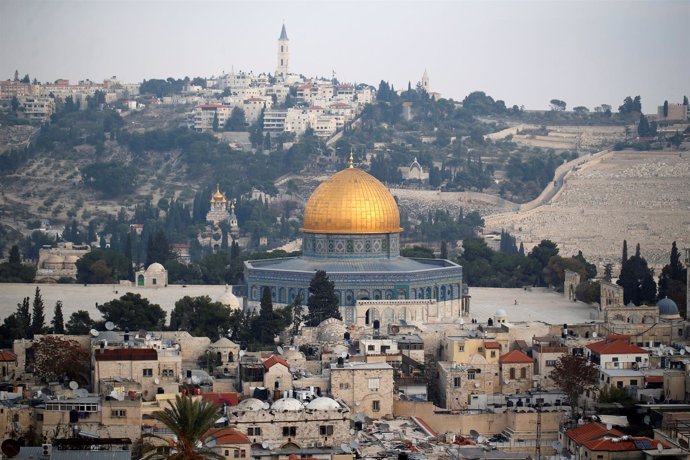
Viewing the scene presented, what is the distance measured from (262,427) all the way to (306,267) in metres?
17.2

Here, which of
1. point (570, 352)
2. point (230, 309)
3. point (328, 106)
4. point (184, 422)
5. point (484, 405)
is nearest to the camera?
point (184, 422)

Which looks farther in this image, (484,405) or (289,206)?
(289,206)

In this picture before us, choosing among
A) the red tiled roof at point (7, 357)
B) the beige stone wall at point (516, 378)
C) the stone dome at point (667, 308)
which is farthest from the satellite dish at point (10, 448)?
the stone dome at point (667, 308)

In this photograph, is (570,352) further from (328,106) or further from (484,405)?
(328,106)

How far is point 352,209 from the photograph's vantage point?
50594 mm

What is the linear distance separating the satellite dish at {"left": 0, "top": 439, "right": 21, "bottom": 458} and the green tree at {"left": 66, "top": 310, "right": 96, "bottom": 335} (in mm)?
10424

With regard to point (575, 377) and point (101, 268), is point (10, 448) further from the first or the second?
point (101, 268)

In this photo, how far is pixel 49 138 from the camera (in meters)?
105

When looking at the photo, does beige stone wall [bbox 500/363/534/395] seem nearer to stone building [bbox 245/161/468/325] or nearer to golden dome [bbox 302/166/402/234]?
stone building [bbox 245/161/468/325]

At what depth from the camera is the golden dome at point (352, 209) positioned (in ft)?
166

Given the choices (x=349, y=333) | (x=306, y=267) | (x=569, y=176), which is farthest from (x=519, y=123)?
(x=349, y=333)

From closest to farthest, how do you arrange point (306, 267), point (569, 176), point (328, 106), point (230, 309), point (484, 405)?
point (484, 405) < point (230, 309) < point (306, 267) < point (569, 176) < point (328, 106)

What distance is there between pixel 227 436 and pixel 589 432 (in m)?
5.27

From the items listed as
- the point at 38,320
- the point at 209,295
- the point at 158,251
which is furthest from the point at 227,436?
the point at 158,251
